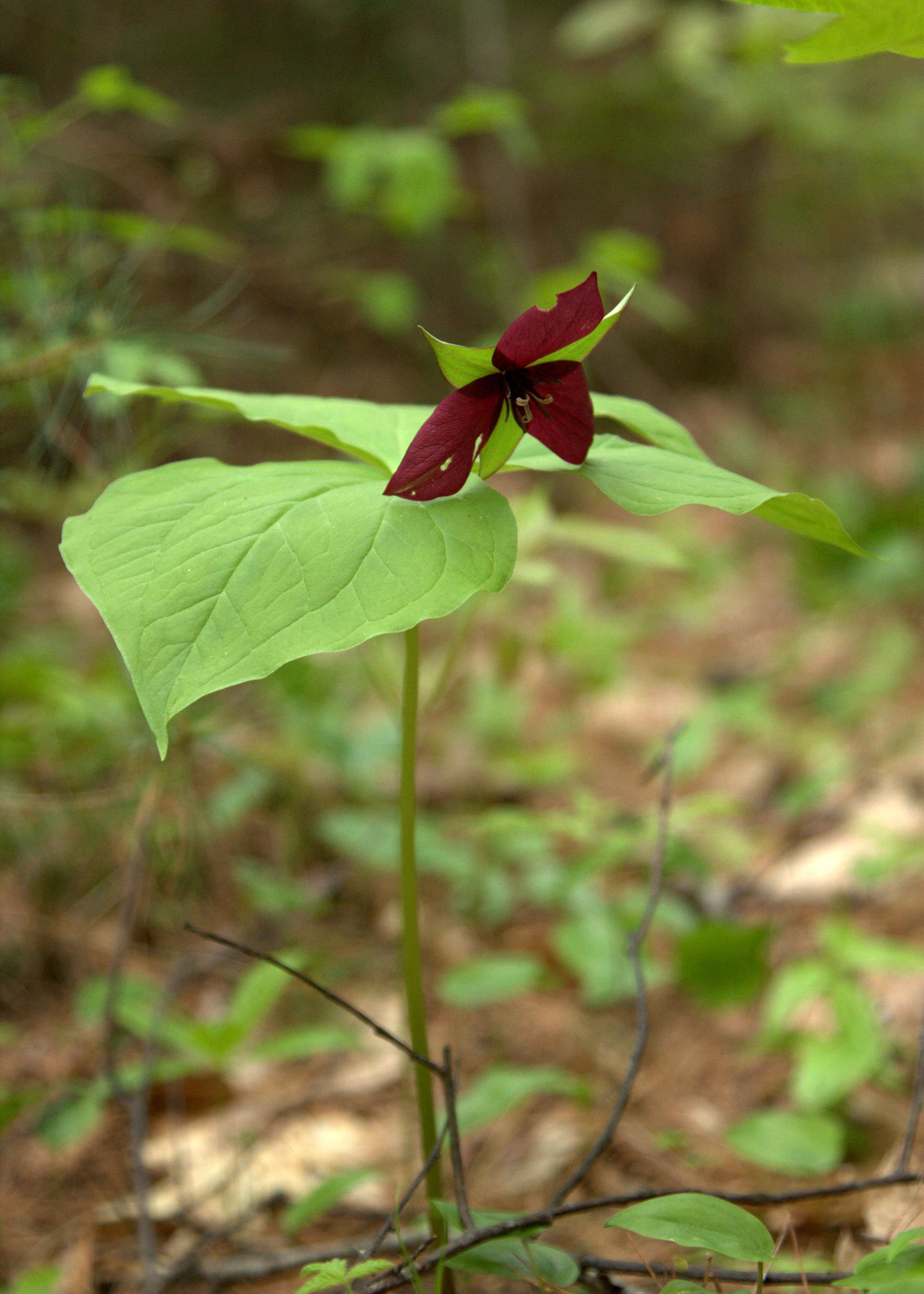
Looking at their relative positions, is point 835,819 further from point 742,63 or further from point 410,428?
point 742,63

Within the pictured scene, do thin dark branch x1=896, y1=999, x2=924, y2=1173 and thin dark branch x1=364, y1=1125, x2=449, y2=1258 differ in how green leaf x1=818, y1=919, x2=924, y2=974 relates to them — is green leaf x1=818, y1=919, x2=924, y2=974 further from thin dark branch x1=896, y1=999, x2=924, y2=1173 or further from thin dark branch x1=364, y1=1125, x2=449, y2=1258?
thin dark branch x1=364, y1=1125, x2=449, y2=1258

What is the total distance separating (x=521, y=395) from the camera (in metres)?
0.74

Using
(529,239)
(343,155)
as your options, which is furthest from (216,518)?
(529,239)

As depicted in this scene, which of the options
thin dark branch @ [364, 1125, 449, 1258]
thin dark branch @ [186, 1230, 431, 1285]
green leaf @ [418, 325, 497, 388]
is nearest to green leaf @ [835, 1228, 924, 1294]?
thin dark branch @ [364, 1125, 449, 1258]

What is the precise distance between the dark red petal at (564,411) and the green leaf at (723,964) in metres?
0.99

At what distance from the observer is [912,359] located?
19.0 ft

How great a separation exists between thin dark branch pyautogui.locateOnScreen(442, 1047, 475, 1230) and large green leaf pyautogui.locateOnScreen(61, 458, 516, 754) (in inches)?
15.3

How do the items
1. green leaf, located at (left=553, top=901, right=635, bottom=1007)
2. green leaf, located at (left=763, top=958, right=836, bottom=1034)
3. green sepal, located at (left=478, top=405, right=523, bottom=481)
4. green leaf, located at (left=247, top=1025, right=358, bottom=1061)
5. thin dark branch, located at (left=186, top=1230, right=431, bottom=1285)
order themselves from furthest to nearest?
green leaf, located at (left=553, top=901, right=635, bottom=1007) → green leaf, located at (left=763, top=958, right=836, bottom=1034) → green leaf, located at (left=247, top=1025, right=358, bottom=1061) → thin dark branch, located at (left=186, top=1230, right=431, bottom=1285) → green sepal, located at (left=478, top=405, right=523, bottom=481)

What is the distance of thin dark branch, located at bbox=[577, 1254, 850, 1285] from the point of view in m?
0.74

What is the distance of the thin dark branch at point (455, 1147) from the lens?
77 centimetres

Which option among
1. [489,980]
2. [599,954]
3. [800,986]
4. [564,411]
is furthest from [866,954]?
[564,411]

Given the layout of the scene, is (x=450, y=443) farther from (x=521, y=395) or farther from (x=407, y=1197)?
(x=407, y=1197)

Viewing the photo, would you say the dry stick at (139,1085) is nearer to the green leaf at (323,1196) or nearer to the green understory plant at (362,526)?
the green leaf at (323,1196)

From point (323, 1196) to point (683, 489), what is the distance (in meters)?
0.91
